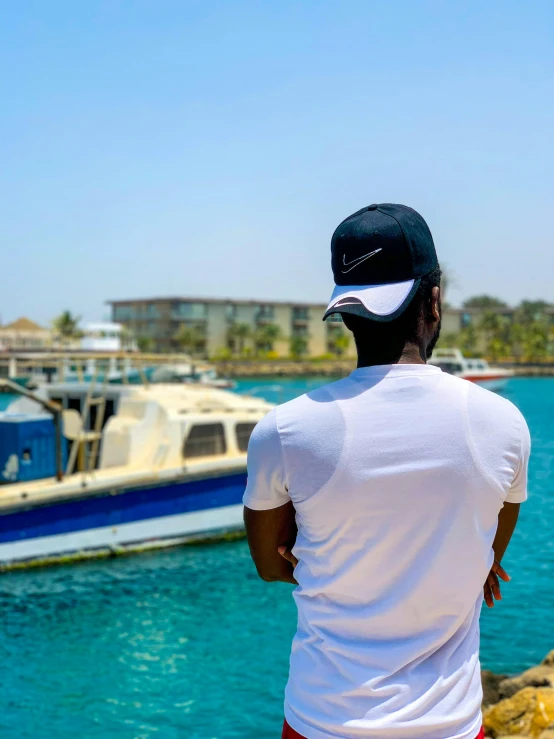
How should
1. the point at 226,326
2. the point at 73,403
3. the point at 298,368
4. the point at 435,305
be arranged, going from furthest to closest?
1. the point at 226,326
2. the point at 298,368
3. the point at 73,403
4. the point at 435,305

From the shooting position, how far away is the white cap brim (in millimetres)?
1922

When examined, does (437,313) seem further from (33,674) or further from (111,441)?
(111,441)

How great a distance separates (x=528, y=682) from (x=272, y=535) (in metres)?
7.10

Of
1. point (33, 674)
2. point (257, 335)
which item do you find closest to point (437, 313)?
point (33, 674)

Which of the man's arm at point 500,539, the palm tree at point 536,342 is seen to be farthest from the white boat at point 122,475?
the palm tree at point 536,342

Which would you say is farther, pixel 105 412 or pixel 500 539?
pixel 105 412

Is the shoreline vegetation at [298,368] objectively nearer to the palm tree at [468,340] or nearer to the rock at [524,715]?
the palm tree at [468,340]

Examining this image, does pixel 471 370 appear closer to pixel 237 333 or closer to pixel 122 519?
pixel 237 333

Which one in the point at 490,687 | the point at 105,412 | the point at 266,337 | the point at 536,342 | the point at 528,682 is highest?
the point at 105,412

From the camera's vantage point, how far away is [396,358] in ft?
6.48

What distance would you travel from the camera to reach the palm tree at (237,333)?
351 feet

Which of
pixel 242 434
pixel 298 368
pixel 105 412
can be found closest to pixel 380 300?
pixel 242 434

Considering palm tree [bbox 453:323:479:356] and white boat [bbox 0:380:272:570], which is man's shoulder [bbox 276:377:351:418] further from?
palm tree [bbox 453:323:479:356]

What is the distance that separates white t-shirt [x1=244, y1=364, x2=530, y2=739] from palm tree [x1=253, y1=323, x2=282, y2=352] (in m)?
105
